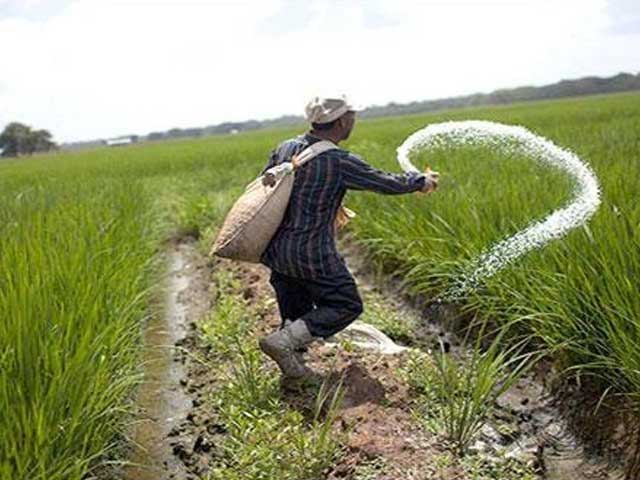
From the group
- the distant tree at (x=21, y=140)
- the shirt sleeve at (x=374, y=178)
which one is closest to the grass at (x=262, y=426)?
the shirt sleeve at (x=374, y=178)

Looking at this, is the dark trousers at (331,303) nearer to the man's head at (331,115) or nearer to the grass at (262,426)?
the grass at (262,426)

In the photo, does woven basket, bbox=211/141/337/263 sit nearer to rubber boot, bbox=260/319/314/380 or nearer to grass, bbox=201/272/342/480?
rubber boot, bbox=260/319/314/380

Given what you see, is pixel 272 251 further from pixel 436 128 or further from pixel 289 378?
pixel 436 128

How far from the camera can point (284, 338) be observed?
2801 millimetres

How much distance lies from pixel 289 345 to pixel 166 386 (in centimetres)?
85

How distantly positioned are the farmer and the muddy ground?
218mm

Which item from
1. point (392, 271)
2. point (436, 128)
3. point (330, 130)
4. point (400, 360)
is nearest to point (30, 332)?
point (330, 130)

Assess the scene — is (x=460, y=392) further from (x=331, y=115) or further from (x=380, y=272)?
(x=380, y=272)

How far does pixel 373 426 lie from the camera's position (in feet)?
7.90

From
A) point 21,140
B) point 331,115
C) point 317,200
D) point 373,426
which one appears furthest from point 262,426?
point 21,140

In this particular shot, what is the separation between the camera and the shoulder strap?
2646mm

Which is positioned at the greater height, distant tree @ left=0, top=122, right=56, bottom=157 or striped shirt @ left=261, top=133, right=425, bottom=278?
distant tree @ left=0, top=122, right=56, bottom=157

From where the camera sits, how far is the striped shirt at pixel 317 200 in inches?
105

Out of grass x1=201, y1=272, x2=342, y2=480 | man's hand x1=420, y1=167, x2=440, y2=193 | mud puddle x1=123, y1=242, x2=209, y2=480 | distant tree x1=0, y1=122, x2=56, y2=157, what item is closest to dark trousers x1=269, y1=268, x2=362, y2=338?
grass x1=201, y1=272, x2=342, y2=480
